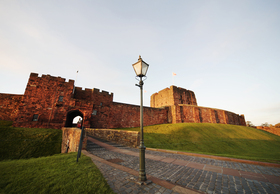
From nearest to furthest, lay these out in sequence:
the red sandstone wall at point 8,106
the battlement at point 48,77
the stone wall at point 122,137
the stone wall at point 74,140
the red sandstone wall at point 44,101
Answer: the stone wall at point 74,140 < the stone wall at point 122,137 < the red sandstone wall at point 44,101 < the battlement at point 48,77 < the red sandstone wall at point 8,106

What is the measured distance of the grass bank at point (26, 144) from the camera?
8830mm

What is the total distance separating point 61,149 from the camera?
423 inches

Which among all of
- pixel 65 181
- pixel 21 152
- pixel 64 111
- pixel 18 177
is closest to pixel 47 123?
pixel 64 111

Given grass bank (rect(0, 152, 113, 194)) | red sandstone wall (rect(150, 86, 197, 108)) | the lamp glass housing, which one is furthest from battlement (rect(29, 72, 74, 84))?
red sandstone wall (rect(150, 86, 197, 108))

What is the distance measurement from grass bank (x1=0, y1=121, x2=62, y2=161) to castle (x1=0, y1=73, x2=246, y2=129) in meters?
4.46

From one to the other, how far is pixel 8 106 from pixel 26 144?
44.7 ft

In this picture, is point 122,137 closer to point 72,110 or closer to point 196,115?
point 72,110

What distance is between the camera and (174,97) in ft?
113

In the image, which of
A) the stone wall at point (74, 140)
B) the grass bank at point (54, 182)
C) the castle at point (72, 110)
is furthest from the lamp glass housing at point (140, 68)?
the castle at point (72, 110)

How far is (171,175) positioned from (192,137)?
1431 cm

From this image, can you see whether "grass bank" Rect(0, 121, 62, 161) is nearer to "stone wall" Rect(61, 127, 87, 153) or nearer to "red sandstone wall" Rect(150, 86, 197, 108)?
"stone wall" Rect(61, 127, 87, 153)

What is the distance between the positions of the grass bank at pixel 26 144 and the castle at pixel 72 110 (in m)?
4.46

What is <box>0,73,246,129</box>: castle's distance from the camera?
15859 mm

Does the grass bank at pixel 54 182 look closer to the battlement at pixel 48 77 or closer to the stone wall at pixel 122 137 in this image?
the stone wall at pixel 122 137
